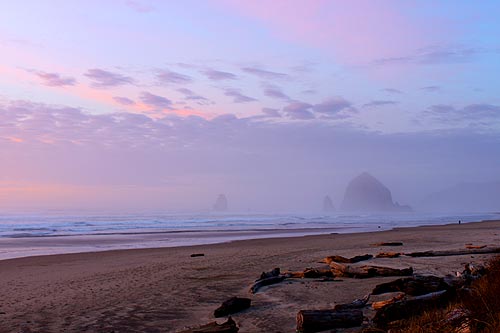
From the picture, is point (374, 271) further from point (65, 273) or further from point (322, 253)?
point (65, 273)

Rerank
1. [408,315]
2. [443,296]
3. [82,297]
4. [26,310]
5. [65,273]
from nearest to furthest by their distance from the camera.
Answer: [408,315] → [443,296] → [26,310] → [82,297] → [65,273]

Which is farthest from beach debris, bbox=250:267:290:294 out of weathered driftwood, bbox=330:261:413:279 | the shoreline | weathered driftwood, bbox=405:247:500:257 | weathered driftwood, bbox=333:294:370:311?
the shoreline

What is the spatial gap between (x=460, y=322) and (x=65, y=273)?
14.1 metres

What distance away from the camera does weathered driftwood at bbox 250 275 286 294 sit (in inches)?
486

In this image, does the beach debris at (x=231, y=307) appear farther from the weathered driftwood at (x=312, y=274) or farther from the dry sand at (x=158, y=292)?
the weathered driftwood at (x=312, y=274)

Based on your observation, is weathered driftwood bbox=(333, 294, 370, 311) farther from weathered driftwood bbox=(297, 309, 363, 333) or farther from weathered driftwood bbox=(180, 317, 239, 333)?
weathered driftwood bbox=(180, 317, 239, 333)

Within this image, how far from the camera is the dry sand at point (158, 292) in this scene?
9578 millimetres

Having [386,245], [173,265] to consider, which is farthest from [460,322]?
[386,245]

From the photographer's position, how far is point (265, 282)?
1304cm

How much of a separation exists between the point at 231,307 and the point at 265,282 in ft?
10.5

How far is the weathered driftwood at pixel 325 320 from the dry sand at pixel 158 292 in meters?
0.88

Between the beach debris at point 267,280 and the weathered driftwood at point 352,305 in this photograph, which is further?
the beach debris at point 267,280

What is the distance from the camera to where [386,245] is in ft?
82.0

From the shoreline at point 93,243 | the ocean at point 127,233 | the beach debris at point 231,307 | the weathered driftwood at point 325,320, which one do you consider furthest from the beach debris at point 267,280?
the ocean at point 127,233
